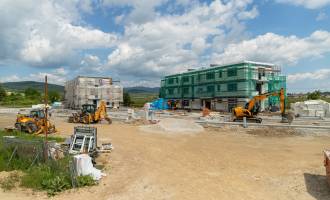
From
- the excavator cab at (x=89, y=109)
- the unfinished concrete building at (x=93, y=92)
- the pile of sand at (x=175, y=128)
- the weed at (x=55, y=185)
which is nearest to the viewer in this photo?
the weed at (x=55, y=185)

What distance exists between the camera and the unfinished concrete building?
71875mm

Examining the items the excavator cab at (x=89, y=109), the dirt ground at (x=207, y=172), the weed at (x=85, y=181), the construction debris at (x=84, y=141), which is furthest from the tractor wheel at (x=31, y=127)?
the weed at (x=85, y=181)

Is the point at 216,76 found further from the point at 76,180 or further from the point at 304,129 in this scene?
the point at 76,180

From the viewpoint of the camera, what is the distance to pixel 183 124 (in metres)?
28.1

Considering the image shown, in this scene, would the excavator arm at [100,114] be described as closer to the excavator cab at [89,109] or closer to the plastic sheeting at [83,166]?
the excavator cab at [89,109]

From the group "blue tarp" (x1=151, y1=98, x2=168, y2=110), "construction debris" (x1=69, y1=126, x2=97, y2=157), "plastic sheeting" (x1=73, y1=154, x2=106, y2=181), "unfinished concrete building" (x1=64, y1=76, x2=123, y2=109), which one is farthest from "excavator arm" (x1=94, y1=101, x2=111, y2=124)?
"unfinished concrete building" (x1=64, y1=76, x2=123, y2=109)

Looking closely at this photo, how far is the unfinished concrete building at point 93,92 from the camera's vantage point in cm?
7188

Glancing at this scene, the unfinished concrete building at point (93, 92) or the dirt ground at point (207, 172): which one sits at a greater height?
the unfinished concrete building at point (93, 92)

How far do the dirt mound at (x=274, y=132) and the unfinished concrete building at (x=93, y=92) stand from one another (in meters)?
49.8

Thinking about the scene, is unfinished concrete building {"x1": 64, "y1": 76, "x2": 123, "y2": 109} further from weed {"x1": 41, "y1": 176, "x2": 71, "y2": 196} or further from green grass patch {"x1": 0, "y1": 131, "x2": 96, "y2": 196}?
weed {"x1": 41, "y1": 176, "x2": 71, "y2": 196}

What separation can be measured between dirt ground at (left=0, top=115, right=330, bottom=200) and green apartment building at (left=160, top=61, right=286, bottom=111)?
3311 cm

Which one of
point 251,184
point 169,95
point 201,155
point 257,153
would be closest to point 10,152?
point 201,155

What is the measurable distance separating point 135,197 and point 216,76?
51.3m

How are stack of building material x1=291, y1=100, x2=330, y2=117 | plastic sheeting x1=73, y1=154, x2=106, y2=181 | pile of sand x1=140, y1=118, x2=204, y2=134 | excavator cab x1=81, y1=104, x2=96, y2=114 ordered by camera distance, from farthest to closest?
stack of building material x1=291, y1=100, x2=330, y2=117 < excavator cab x1=81, y1=104, x2=96, y2=114 < pile of sand x1=140, y1=118, x2=204, y2=134 < plastic sheeting x1=73, y1=154, x2=106, y2=181
